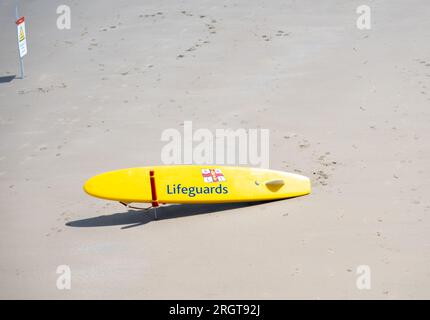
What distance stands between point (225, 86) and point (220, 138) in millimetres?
2219

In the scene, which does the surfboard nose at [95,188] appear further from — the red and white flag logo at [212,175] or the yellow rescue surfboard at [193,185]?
the red and white flag logo at [212,175]

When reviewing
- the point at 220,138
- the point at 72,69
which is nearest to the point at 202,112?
the point at 220,138

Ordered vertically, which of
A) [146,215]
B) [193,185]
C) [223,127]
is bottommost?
[146,215]

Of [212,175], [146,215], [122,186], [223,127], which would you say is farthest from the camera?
[223,127]

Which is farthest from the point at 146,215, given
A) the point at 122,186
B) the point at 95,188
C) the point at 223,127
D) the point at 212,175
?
the point at 223,127

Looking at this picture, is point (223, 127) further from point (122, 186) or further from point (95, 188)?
point (95, 188)

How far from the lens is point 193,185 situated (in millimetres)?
9094

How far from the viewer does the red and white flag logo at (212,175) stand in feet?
30.0

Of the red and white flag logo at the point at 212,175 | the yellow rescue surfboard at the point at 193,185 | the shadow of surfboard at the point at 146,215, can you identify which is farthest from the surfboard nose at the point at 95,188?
the red and white flag logo at the point at 212,175

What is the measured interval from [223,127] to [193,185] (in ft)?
8.97

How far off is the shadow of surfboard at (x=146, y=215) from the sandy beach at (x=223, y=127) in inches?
1.4

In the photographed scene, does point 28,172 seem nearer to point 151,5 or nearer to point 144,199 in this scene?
point 144,199
